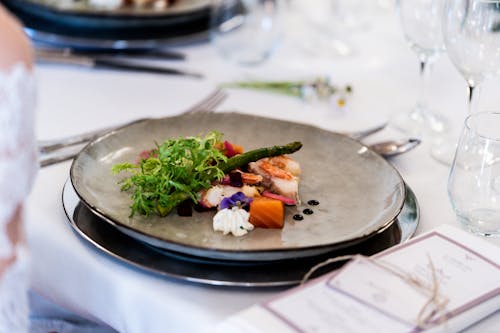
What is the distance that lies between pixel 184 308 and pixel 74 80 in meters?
1.00

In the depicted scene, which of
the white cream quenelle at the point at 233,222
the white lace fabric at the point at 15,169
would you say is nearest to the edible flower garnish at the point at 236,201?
the white cream quenelle at the point at 233,222

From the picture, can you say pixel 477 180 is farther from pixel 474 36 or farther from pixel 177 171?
pixel 177 171

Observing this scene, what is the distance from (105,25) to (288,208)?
1.03m

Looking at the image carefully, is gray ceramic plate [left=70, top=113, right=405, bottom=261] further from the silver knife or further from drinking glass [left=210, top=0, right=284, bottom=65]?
drinking glass [left=210, top=0, right=284, bottom=65]

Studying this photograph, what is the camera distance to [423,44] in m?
1.52

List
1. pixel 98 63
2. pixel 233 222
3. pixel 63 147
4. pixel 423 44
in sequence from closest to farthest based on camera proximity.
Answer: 1. pixel 233 222
2. pixel 63 147
3. pixel 423 44
4. pixel 98 63

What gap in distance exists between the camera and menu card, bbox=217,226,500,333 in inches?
33.1

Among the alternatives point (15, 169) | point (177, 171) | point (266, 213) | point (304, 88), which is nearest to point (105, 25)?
point (304, 88)


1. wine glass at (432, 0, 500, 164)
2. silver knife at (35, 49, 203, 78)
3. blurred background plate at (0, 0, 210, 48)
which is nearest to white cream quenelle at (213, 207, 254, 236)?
wine glass at (432, 0, 500, 164)

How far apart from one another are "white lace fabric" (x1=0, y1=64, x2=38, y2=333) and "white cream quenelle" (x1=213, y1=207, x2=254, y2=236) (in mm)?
289

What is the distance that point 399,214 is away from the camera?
3.66 feet

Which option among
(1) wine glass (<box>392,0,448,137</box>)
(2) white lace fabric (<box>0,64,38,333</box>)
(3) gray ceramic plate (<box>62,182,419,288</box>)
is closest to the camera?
(2) white lace fabric (<box>0,64,38,333</box>)

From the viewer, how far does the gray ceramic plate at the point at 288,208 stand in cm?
98

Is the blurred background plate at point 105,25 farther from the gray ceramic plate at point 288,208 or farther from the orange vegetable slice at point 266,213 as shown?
the orange vegetable slice at point 266,213
